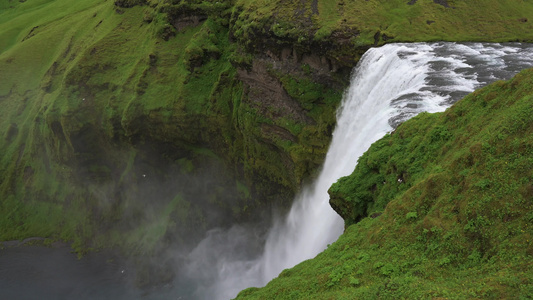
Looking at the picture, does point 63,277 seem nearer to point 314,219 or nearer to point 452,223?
point 314,219

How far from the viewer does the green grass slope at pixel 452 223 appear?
984 cm

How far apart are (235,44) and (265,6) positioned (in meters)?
9.05

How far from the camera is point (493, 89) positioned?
556 inches

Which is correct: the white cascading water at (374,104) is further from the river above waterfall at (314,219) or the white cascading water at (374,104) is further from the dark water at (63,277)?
the dark water at (63,277)

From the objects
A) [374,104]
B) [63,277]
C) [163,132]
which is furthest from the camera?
[163,132]

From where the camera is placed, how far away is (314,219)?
28.3 meters

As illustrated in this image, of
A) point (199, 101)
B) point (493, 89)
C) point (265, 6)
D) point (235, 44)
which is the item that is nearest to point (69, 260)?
point (199, 101)

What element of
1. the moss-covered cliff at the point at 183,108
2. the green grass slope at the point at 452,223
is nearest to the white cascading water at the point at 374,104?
the moss-covered cliff at the point at 183,108

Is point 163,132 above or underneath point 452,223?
underneath

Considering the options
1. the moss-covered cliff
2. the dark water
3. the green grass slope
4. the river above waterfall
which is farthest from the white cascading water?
the dark water

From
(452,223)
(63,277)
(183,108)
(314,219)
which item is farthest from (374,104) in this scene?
(63,277)

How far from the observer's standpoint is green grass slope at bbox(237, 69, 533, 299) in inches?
387

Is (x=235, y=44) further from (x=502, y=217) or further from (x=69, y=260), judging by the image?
(x=502, y=217)

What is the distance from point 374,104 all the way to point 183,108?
2804cm
